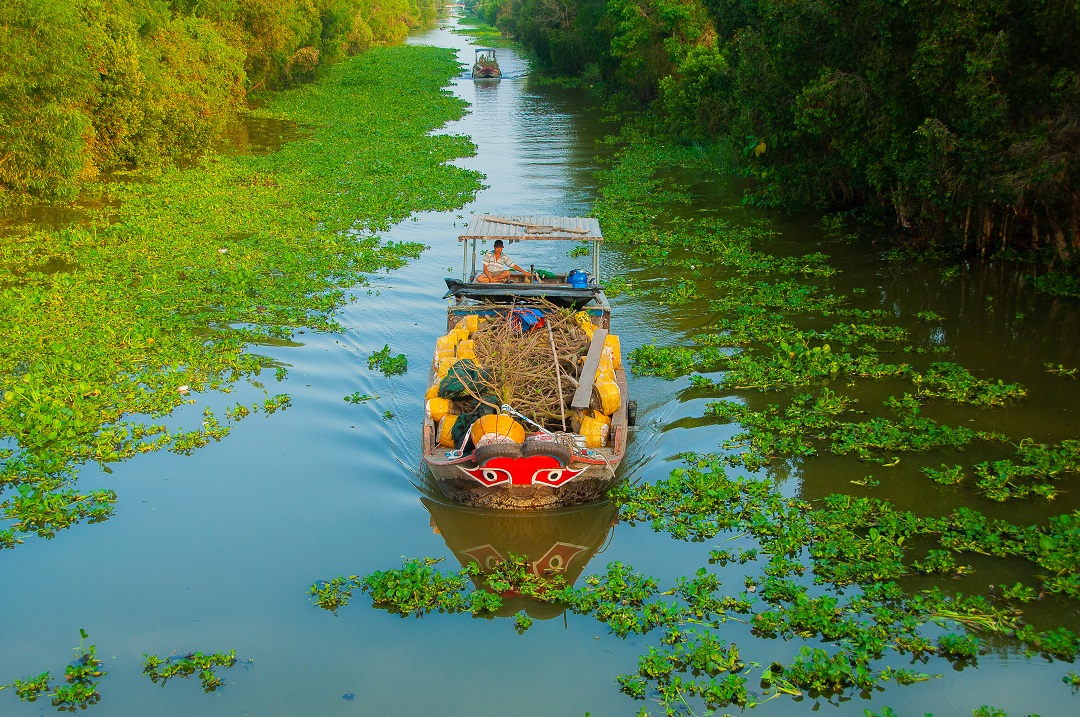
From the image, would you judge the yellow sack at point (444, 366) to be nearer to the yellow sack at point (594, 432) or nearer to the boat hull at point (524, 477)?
the boat hull at point (524, 477)

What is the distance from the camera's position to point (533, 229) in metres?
12.2

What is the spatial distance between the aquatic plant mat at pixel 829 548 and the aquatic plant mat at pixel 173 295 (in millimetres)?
3613

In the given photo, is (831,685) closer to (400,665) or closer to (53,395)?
(400,665)

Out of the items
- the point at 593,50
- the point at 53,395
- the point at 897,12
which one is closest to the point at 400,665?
the point at 53,395

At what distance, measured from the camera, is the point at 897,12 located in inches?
533

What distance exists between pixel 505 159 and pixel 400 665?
855 inches

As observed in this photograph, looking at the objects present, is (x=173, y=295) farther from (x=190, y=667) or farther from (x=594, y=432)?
(x=190, y=667)

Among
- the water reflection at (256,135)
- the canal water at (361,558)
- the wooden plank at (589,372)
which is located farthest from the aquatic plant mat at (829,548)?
the water reflection at (256,135)

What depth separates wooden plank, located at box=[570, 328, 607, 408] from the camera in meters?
8.88

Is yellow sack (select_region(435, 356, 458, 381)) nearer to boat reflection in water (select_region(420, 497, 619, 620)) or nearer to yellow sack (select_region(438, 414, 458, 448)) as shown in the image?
yellow sack (select_region(438, 414, 458, 448))

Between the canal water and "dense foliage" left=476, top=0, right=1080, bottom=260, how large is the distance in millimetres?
2153

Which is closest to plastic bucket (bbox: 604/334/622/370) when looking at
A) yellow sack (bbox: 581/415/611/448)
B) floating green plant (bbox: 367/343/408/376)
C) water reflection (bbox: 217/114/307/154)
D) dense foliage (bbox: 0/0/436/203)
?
yellow sack (bbox: 581/415/611/448)

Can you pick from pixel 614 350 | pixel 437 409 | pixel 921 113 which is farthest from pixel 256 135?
pixel 437 409

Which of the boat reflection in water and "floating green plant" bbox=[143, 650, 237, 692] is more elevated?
the boat reflection in water
